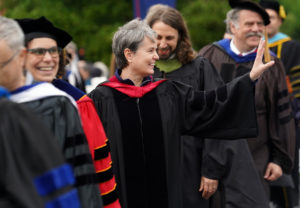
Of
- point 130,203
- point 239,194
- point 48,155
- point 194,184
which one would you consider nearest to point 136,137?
point 130,203

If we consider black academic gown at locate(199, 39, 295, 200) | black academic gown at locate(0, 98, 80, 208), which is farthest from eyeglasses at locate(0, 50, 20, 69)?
black academic gown at locate(199, 39, 295, 200)

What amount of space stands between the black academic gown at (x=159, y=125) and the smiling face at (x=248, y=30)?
149 cm

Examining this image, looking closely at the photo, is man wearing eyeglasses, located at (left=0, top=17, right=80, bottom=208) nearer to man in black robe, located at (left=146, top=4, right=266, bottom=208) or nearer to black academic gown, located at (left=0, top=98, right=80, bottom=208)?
black academic gown, located at (left=0, top=98, right=80, bottom=208)

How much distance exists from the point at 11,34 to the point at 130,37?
167 centimetres

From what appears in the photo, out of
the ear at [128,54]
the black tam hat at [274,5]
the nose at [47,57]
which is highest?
the black tam hat at [274,5]

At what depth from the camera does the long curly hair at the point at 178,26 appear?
18.0 ft

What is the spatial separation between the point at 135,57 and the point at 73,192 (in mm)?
1815

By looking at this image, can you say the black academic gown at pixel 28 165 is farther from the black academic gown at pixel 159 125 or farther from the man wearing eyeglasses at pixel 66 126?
the black academic gown at pixel 159 125

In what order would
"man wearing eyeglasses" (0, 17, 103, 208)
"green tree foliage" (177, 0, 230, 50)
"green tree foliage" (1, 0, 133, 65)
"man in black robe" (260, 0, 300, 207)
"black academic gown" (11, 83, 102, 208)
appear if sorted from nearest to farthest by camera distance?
1. "man wearing eyeglasses" (0, 17, 103, 208)
2. "black academic gown" (11, 83, 102, 208)
3. "man in black robe" (260, 0, 300, 207)
4. "green tree foliage" (1, 0, 133, 65)
5. "green tree foliage" (177, 0, 230, 50)

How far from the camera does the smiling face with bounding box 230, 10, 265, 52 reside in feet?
20.3

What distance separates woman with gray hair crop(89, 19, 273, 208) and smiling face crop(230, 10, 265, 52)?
144 cm

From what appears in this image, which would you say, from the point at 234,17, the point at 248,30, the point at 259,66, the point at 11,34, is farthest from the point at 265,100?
the point at 11,34

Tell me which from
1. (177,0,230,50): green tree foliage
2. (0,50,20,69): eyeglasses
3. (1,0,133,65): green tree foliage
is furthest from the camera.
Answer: (177,0,230,50): green tree foliage

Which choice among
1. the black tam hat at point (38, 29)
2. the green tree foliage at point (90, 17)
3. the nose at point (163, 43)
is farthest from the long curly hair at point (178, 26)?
the green tree foliage at point (90, 17)
